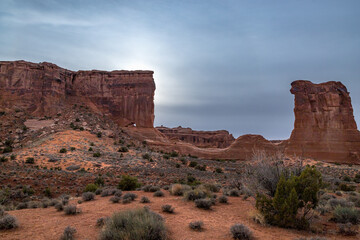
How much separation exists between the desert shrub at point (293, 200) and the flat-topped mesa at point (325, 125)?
3512cm

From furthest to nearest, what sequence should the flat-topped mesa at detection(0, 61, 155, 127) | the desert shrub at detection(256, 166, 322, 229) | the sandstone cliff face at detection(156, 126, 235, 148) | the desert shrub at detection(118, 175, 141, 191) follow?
the sandstone cliff face at detection(156, 126, 235, 148) → the flat-topped mesa at detection(0, 61, 155, 127) → the desert shrub at detection(118, 175, 141, 191) → the desert shrub at detection(256, 166, 322, 229)

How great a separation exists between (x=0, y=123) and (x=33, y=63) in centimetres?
1541

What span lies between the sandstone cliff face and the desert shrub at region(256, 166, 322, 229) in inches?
2703

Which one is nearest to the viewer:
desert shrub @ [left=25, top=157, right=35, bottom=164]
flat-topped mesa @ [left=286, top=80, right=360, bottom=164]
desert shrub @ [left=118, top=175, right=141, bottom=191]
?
desert shrub @ [left=118, top=175, right=141, bottom=191]

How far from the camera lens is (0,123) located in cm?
3644

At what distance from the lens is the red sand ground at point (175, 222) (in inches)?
236

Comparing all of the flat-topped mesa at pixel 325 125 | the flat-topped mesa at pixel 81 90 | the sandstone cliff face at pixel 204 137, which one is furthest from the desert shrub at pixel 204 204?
the sandstone cliff face at pixel 204 137

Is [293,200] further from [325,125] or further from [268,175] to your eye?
[325,125]

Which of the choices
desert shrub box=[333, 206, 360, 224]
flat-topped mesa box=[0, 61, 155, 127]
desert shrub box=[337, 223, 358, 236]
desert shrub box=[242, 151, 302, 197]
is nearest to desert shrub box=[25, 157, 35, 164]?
desert shrub box=[242, 151, 302, 197]

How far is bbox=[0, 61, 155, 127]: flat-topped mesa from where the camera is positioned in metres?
44.4

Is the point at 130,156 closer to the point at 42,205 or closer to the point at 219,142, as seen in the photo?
the point at 42,205

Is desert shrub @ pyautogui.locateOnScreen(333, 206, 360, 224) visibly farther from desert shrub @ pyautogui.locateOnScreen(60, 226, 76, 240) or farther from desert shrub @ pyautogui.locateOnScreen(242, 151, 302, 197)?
desert shrub @ pyautogui.locateOnScreen(60, 226, 76, 240)

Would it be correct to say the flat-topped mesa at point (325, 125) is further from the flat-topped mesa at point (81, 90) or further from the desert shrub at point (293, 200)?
the desert shrub at point (293, 200)

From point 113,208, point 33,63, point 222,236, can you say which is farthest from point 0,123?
point 222,236
